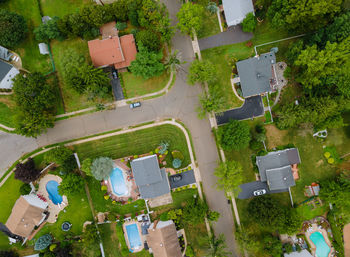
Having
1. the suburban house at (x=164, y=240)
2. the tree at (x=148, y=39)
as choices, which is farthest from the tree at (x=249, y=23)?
the suburban house at (x=164, y=240)

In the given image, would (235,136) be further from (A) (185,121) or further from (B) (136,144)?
(B) (136,144)

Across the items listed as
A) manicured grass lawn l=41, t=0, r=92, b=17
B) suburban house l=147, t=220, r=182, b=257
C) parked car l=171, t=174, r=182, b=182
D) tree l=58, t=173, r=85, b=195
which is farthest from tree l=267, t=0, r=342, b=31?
tree l=58, t=173, r=85, b=195

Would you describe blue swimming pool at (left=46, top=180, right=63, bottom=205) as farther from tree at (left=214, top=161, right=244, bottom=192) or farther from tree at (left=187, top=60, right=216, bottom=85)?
tree at (left=187, top=60, right=216, bottom=85)

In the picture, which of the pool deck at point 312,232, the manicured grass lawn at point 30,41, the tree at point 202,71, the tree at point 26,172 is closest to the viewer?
the tree at point 202,71

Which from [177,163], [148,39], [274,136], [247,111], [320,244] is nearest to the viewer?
[148,39]

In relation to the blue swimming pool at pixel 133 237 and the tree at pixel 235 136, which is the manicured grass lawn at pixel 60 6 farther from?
the blue swimming pool at pixel 133 237

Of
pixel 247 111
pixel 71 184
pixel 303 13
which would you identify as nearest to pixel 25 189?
pixel 71 184

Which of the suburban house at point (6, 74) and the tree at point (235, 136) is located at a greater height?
the suburban house at point (6, 74)

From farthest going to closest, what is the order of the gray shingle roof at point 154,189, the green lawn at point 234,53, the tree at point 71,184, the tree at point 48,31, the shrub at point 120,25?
1. the green lawn at point 234,53
2. the shrub at point 120,25
3. the gray shingle roof at point 154,189
4. the tree at point 48,31
5. the tree at point 71,184
